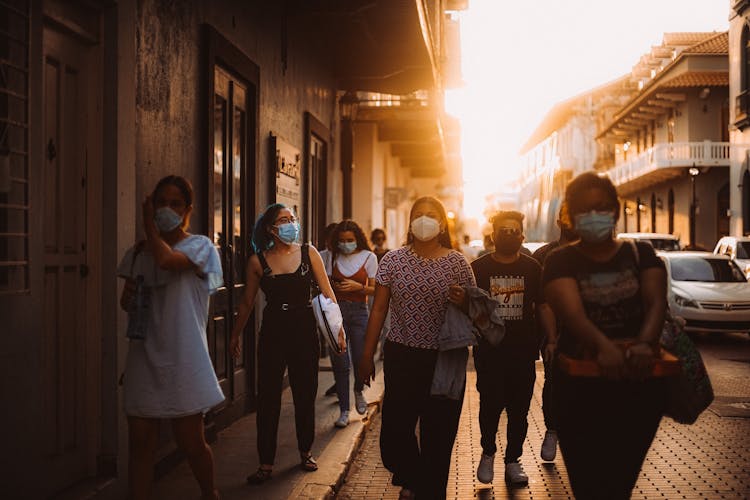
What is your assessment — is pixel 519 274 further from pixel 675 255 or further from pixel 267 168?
pixel 675 255

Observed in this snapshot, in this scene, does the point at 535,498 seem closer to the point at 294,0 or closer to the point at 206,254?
the point at 206,254

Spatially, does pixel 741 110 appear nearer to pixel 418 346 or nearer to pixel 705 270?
pixel 705 270

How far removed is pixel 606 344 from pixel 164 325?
2.17 meters

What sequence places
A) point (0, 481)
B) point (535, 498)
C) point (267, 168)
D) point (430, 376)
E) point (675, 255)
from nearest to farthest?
1. point (0, 481)
2. point (430, 376)
3. point (535, 498)
4. point (267, 168)
5. point (675, 255)

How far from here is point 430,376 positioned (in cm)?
514

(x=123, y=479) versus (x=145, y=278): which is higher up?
(x=145, y=278)

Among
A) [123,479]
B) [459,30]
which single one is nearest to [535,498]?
[123,479]

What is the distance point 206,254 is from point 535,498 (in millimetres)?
2789

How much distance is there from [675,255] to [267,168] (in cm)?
1113

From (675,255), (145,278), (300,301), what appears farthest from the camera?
(675,255)

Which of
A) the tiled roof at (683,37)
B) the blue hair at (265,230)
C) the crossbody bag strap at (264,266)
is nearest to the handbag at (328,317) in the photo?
the crossbody bag strap at (264,266)

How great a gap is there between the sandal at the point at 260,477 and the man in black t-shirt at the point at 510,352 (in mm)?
1445

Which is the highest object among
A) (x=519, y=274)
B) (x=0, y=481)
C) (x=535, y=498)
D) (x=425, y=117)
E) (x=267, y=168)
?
(x=425, y=117)

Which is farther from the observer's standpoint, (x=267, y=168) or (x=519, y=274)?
(x=267, y=168)
